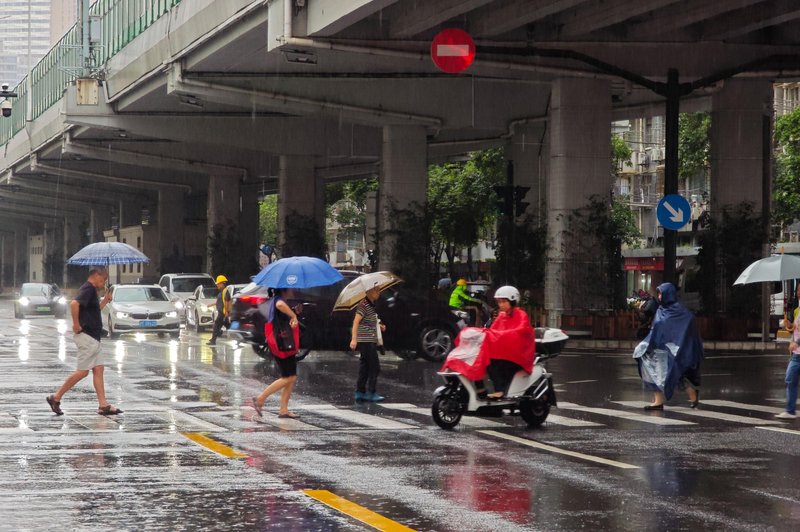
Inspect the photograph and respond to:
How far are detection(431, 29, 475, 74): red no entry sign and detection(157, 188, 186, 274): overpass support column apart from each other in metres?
54.0

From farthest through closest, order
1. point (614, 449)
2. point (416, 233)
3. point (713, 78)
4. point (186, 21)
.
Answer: point (416, 233) → point (186, 21) → point (713, 78) → point (614, 449)

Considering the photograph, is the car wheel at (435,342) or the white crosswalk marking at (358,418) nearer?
the white crosswalk marking at (358,418)

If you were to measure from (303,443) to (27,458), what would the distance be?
264cm

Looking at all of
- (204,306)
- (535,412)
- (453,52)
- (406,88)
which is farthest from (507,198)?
(535,412)

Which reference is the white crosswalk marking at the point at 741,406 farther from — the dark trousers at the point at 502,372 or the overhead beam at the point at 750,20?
the overhead beam at the point at 750,20

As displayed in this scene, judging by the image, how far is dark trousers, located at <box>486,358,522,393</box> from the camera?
1555 cm

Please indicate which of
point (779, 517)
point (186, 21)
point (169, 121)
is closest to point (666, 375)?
point (779, 517)

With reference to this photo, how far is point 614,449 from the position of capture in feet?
45.2

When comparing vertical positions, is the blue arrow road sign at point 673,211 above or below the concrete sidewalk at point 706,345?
above

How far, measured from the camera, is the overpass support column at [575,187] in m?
36.4

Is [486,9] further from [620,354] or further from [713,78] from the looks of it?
[620,354]

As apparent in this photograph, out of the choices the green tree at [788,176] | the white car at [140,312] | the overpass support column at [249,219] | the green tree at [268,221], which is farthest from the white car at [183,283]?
the green tree at [268,221]

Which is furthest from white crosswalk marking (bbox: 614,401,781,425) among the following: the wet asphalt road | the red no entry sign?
the red no entry sign

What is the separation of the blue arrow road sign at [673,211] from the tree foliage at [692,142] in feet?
126
